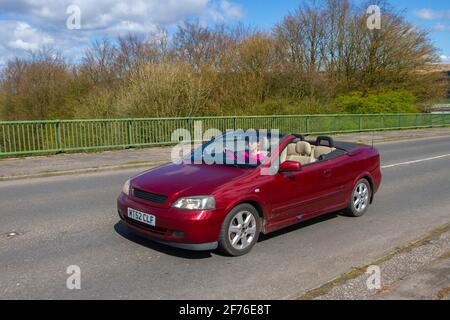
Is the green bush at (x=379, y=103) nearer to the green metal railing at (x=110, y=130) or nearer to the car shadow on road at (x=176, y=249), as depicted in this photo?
the green metal railing at (x=110, y=130)

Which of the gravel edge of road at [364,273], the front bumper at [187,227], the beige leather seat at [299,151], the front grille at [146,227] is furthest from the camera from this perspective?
the beige leather seat at [299,151]

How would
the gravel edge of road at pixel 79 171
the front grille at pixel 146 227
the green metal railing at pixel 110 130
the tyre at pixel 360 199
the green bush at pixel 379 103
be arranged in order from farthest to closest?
the green bush at pixel 379 103 < the green metal railing at pixel 110 130 < the gravel edge of road at pixel 79 171 < the tyre at pixel 360 199 < the front grille at pixel 146 227

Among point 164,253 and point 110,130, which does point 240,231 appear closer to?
point 164,253

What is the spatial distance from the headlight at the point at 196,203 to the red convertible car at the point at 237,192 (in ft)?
0.04

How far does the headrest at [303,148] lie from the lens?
20.1ft

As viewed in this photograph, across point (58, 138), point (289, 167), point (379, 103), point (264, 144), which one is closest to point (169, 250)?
point (289, 167)

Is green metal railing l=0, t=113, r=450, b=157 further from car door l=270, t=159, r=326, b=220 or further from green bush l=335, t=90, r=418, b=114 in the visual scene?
car door l=270, t=159, r=326, b=220

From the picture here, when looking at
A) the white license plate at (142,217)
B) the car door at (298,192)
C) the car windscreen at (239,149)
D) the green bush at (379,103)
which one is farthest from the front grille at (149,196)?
the green bush at (379,103)

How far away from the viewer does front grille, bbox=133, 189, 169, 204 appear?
14.6ft

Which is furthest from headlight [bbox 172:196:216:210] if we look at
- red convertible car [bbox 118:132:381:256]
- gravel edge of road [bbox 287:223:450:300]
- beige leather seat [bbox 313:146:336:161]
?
beige leather seat [bbox 313:146:336:161]

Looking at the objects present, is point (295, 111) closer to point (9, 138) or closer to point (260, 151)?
point (9, 138)
